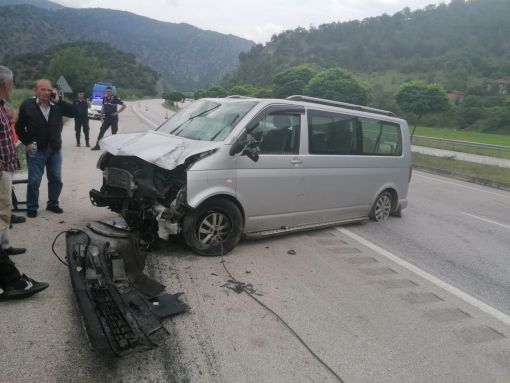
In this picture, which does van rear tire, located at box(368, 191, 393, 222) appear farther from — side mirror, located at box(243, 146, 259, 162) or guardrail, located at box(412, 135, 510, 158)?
guardrail, located at box(412, 135, 510, 158)

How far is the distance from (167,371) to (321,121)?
12.9 ft

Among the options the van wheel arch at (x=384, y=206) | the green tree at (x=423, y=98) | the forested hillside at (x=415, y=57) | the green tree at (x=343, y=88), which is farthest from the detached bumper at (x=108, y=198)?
the forested hillside at (x=415, y=57)

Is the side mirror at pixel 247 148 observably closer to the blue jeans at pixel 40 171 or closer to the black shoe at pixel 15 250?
the black shoe at pixel 15 250

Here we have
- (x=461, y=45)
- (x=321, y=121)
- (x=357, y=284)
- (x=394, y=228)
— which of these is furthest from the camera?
(x=461, y=45)

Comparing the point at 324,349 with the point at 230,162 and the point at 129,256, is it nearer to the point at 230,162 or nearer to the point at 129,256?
the point at 129,256

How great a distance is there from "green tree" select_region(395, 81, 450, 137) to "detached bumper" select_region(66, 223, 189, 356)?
1038 inches

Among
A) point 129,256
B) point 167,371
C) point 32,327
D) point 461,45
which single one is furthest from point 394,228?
point 461,45

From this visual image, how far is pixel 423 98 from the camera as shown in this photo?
89.3 ft

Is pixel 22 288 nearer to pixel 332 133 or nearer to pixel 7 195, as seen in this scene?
pixel 7 195

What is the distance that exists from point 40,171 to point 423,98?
26381 mm

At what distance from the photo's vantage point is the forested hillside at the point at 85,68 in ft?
261

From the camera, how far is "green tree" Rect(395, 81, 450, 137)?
27.1m

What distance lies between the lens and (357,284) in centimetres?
455

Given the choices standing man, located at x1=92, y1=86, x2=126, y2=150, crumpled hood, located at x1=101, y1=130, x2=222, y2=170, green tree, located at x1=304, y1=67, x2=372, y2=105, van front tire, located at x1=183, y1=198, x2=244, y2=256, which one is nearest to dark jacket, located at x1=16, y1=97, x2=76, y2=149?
crumpled hood, located at x1=101, y1=130, x2=222, y2=170
